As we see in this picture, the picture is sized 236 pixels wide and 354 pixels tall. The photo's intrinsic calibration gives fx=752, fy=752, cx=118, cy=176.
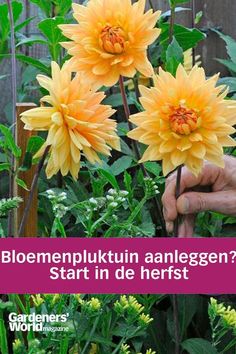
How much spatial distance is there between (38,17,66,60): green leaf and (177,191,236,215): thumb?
20.9 inches

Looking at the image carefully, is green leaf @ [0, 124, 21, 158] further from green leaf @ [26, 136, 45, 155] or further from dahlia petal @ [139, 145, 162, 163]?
dahlia petal @ [139, 145, 162, 163]

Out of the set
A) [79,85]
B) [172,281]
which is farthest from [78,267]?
[79,85]

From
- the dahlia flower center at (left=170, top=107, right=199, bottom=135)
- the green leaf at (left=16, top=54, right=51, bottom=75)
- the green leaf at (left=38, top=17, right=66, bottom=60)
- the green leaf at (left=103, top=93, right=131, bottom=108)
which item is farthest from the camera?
the green leaf at (left=103, top=93, right=131, bottom=108)

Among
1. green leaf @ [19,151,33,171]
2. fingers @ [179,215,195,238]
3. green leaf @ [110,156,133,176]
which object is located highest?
green leaf @ [19,151,33,171]

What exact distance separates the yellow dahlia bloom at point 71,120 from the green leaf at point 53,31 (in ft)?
1.56

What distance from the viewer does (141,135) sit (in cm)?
97

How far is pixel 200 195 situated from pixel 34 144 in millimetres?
262

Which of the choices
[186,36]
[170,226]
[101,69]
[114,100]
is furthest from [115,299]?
[114,100]

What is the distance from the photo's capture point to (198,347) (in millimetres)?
1178

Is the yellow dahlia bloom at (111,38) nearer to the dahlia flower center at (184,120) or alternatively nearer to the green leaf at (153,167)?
the dahlia flower center at (184,120)

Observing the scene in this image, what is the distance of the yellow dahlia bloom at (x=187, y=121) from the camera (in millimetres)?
935

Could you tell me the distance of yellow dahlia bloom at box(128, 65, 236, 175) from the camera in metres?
0.93

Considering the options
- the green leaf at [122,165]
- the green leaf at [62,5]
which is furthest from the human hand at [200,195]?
the green leaf at [62,5]

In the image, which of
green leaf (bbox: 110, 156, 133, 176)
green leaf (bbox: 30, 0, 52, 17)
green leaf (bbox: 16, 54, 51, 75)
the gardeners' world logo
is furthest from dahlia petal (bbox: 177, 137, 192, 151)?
green leaf (bbox: 30, 0, 52, 17)
